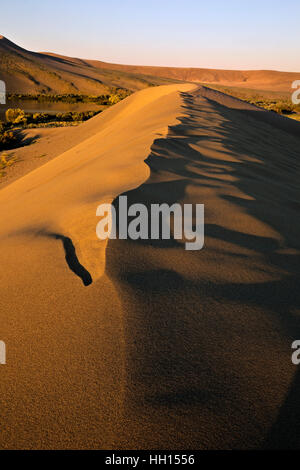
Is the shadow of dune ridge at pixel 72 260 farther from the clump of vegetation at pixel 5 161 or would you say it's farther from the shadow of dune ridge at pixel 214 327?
the clump of vegetation at pixel 5 161

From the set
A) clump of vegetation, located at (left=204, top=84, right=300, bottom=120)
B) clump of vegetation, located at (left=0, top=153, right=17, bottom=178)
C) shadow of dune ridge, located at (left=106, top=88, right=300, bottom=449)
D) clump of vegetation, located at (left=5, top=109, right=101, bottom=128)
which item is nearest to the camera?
shadow of dune ridge, located at (left=106, top=88, right=300, bottom=449)

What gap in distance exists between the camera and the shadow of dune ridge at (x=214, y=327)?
972 mm

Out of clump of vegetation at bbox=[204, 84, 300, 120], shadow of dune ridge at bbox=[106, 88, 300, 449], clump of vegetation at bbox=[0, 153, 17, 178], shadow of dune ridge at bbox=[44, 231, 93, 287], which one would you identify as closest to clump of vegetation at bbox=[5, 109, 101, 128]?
clump of vegetation at bbox=[0, 153, 17, 178]

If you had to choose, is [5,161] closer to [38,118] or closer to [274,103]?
[38,118]

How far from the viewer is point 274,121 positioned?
1059cm

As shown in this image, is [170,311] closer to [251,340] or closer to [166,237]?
[251,340]

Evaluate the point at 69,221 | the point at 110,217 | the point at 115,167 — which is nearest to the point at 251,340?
the point at 110,217

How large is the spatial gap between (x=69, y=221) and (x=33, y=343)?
1.10 meters

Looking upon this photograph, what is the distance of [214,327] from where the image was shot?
1.32 meters

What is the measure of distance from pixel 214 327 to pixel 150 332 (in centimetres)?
26

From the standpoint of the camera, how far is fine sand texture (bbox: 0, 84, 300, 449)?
3.20 ft

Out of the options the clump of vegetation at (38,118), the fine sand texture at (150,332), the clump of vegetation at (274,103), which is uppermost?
the clump of vegetation at (274,103)

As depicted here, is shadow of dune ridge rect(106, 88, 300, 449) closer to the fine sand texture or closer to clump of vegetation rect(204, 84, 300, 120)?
the fine sand texture

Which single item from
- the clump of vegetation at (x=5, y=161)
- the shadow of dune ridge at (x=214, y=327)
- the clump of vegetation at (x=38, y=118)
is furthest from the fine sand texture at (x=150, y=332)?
the clump of vegetation at (x=38, y=118)
